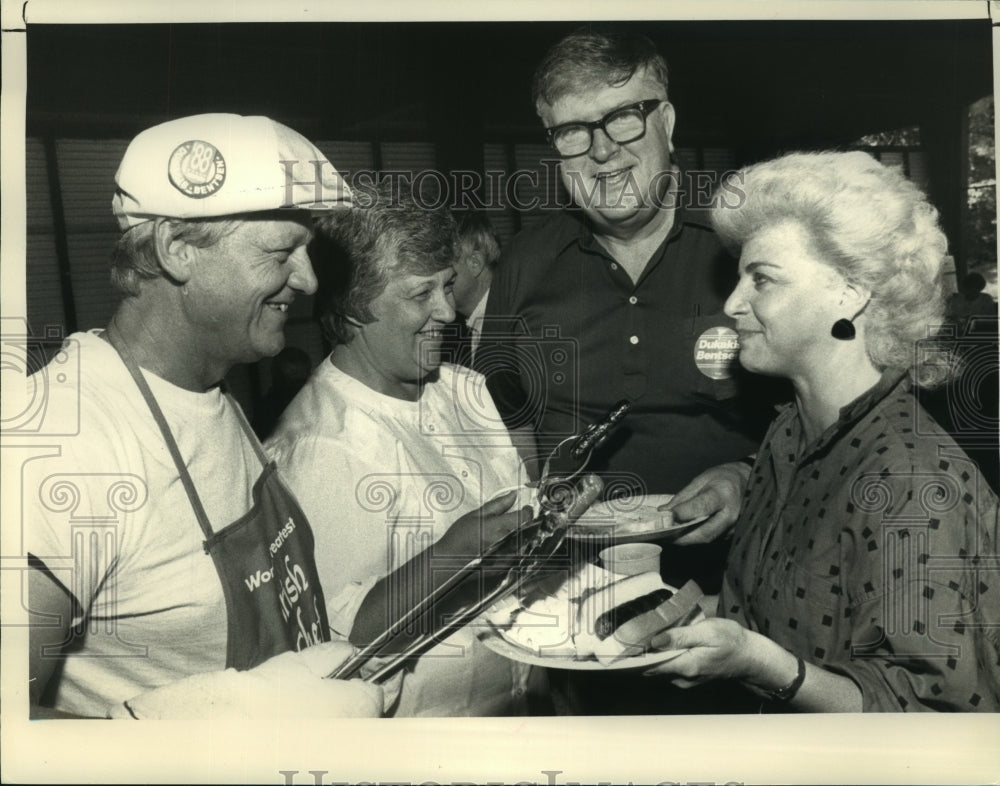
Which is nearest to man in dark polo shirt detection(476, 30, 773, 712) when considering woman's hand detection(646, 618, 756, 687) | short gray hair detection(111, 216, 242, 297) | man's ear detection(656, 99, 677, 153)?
man's ear detection(656, 99, 677, 153)

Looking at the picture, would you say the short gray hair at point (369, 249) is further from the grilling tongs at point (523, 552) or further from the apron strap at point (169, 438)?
the grilling tongs at point (523, 552)

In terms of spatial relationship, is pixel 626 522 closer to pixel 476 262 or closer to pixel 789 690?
pixel 789 690

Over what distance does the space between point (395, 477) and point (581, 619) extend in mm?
709

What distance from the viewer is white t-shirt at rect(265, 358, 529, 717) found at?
134 inches

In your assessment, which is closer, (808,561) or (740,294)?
(808,561)

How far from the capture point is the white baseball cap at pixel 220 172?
3359 millimetres

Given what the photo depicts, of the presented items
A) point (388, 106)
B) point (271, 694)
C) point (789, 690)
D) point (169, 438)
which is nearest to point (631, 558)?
point (789, 690)

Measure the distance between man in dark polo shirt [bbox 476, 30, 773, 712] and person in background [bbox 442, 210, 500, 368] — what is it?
4 cm

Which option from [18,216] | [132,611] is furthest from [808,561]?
[18,216]

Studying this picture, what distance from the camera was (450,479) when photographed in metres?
3.46

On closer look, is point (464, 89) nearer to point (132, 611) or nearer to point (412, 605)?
point (412, 605)

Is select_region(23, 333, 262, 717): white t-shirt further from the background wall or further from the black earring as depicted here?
the black earring

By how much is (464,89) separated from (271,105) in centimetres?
59

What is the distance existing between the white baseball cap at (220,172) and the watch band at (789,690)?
1923 mm
